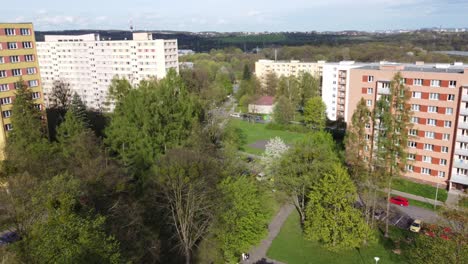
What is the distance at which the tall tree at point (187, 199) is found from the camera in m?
24.8

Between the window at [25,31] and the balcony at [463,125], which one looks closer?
the balcony at [463,125]

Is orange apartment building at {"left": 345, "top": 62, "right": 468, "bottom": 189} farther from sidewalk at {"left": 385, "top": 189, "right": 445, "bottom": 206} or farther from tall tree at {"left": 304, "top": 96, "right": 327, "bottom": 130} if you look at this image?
tall tree at {"left": 304, "top": 96, "right": 327, "bottom": 130}

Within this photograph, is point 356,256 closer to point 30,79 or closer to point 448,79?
point 448,79

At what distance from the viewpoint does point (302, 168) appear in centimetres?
3025

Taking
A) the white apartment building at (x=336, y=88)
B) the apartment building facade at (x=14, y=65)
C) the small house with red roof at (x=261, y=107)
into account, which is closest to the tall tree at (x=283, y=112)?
the white apartment building at (x=336, y=88)

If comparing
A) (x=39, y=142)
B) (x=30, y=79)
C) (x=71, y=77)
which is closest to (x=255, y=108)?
(x=71, y=77)

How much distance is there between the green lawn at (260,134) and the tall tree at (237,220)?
102 feet

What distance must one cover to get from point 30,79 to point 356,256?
40.3 m

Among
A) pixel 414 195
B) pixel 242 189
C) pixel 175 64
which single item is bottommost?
pixel 414 195

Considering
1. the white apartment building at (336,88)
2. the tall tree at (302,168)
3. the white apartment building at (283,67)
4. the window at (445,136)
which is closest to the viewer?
the tall tree at (302,168)

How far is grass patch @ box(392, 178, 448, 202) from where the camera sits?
3778 centimetres

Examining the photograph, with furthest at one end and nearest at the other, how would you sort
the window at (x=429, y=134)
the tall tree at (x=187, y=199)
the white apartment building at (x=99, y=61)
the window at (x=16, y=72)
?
1. the white apartment building at (x=99, y=61)
2. the window at (x=16, y=72)
3. the window at (x=429, y=134)
4. the tall tree at (x=187, y=199)

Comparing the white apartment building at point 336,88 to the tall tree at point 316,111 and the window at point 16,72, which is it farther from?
the window at point 16,72

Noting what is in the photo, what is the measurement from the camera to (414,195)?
126 ft
